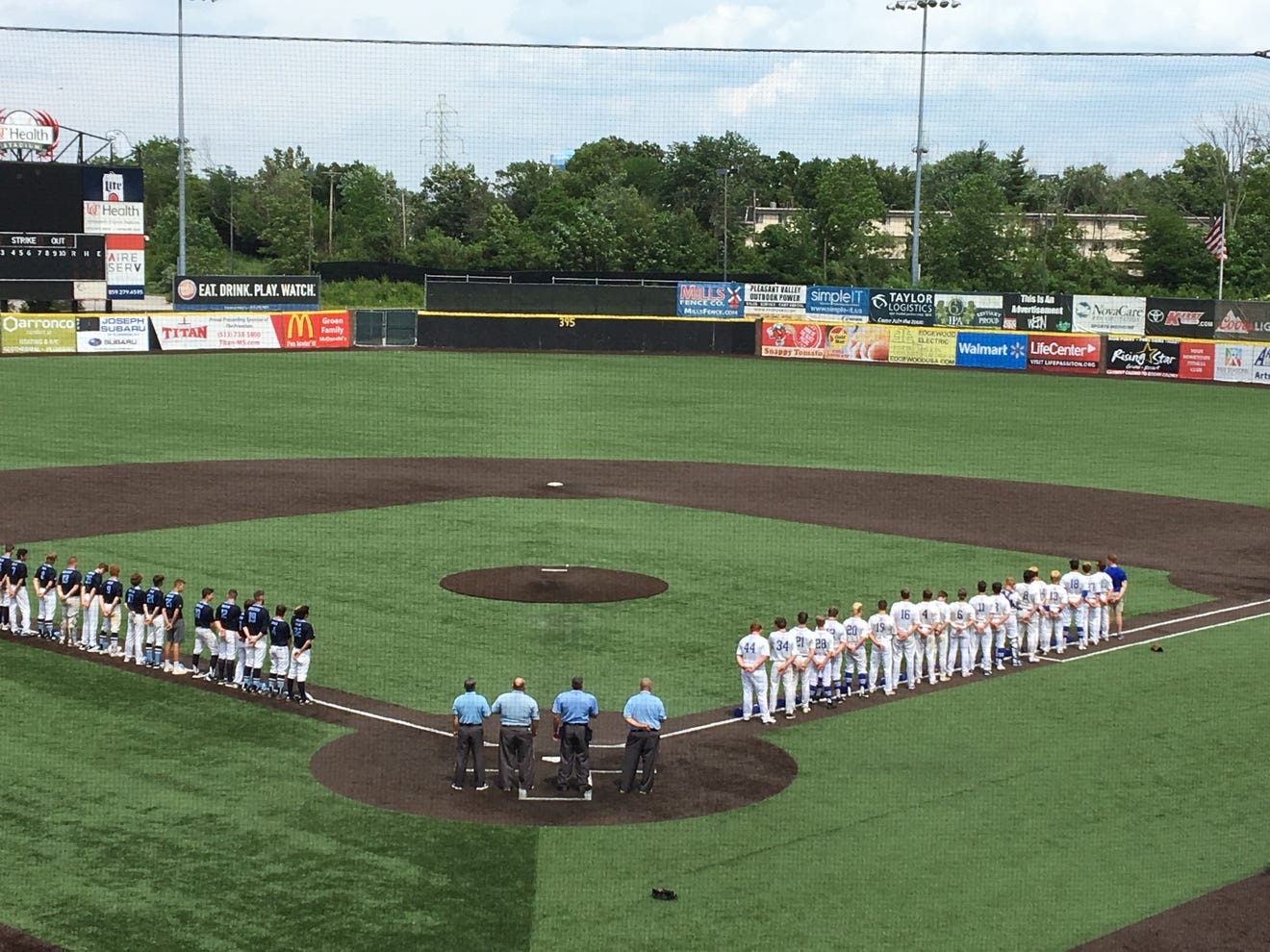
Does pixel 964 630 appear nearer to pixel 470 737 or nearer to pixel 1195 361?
pixel 470 737

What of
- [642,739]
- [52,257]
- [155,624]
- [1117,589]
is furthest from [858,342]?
[642,739]

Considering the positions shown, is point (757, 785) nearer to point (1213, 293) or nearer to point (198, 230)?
point (1213, 293)

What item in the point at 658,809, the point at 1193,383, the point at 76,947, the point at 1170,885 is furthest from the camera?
the point at 1193,383

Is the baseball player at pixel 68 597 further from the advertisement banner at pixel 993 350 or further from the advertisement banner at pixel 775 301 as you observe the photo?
the advertisement banner at pixel 775 301

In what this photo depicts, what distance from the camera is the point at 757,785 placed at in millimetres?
14930

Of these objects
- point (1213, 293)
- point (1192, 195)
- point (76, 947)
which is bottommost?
point (76, 947)

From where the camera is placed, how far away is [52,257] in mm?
54656

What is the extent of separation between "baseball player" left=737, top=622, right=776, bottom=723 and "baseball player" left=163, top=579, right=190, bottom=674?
6.88 meters

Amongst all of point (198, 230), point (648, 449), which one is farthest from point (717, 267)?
point (648, 449)

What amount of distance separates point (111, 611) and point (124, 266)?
40.4m

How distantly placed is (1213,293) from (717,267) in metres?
26.1

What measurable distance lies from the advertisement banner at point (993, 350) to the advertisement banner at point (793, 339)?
570 cm

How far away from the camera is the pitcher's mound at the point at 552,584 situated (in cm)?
2289

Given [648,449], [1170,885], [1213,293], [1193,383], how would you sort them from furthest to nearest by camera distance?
[1213,293]
[1193,383]
[648,449]
[1170,885]
